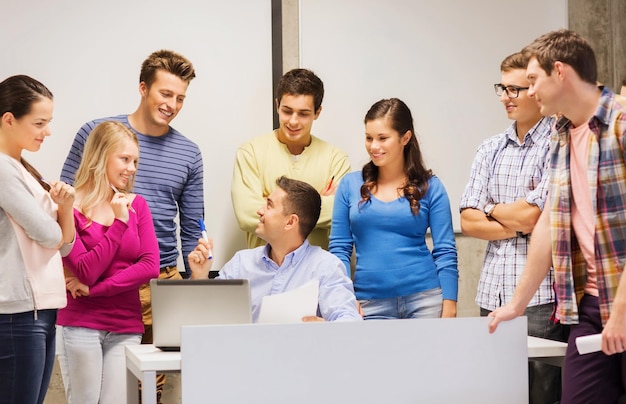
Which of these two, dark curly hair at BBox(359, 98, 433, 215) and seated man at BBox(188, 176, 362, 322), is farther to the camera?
dark curly hair at BBox(359, 98, 433, 215)

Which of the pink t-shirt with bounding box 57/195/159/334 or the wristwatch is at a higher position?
the wristwatch

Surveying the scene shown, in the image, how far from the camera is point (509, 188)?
10.3 feet

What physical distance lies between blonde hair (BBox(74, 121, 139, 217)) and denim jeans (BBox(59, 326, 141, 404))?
0.46 m

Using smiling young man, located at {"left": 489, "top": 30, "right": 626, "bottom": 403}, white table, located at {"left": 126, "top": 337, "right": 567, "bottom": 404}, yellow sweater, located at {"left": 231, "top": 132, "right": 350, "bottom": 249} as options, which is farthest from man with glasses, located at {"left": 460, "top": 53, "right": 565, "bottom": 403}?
yellow sweater, located at {"left": 231, "top": 132, "right": 350, "bottom": 249}

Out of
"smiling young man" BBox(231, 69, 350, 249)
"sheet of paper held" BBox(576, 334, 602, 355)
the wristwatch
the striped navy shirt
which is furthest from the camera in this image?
"smiling young man" BBox(231, 69, 350, 249)

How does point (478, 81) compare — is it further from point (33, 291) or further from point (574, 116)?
point (33, 291)

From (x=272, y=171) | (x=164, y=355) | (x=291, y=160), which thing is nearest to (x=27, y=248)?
(x=164, y=355)

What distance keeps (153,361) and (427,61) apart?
2.78 metres

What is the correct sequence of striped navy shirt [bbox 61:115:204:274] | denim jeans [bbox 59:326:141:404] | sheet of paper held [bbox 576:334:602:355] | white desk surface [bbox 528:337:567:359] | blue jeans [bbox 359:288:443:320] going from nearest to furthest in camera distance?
1. sheet of paper held [bbox 576:334:602:355]
2. white desk surface [bbox 528:337:567:359]
3. denim jeans [bbox 59:326:141:404]
4. blue jeans [bbox 359:288:443:320]
5. striped navy shirt [bbox 61:115:204:274]

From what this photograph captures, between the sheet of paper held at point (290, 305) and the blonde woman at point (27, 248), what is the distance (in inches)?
28.7

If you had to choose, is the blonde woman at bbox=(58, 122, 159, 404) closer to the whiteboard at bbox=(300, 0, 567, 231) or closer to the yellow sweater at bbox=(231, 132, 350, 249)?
the yellow sweater at bbox=(231, 132, 350, 249)

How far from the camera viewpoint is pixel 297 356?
7.05 feet

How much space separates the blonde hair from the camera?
10.0 feet

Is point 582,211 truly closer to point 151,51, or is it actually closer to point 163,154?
point 163,154
